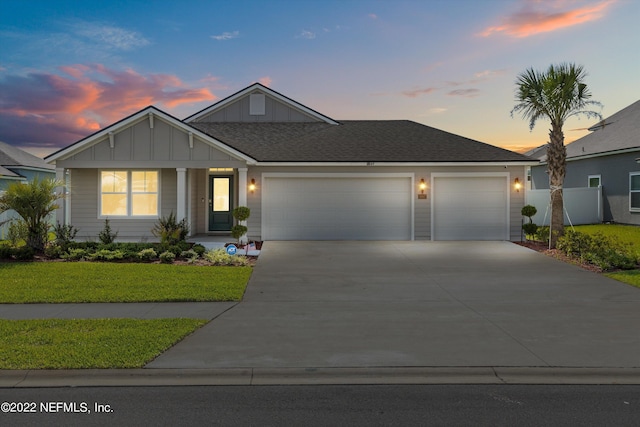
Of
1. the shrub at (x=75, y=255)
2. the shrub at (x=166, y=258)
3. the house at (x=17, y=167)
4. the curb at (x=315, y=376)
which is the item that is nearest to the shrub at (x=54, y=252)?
the shrub at (x=75, y=255)

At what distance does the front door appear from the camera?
63.9 feet

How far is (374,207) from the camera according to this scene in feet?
61.4

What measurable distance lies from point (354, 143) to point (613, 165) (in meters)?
14.2

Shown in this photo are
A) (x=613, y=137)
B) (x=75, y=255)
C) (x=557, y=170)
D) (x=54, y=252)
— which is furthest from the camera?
(x=613, y=137)

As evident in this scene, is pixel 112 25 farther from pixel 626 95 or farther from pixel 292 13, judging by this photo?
pixel 626 95

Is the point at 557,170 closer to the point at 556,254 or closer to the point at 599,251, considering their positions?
the point at 556,254

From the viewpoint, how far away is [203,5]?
1739cm

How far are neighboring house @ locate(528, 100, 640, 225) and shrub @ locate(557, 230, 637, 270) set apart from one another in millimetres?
8948

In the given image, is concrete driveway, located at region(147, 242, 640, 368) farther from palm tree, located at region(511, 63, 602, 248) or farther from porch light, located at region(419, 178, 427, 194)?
porch light, located at region(419, 178, 427, 194)

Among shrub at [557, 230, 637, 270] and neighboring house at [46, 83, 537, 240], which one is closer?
shrub at [557, 230, 637, 270]

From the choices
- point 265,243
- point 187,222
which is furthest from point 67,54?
point 265,243

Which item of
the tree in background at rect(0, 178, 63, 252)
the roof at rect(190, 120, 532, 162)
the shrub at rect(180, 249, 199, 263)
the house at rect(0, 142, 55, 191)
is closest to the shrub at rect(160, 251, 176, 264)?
the shrub at rect(180, 249, 199, 263)

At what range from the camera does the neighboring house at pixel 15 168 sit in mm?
22577

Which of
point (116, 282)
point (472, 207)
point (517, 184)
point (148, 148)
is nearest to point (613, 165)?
point (517, 184)
